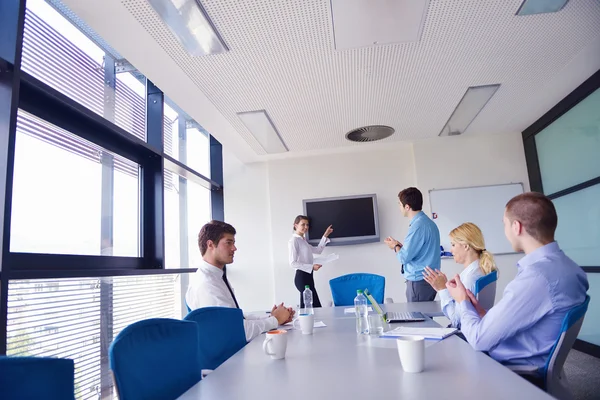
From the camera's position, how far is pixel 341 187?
19.4 feet

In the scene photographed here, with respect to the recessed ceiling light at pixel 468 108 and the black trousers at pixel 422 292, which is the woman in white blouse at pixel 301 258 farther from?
the recessed ceiling light at pixel 468 108

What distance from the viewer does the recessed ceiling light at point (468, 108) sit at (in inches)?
157

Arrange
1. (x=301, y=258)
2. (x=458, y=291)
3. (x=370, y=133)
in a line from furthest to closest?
(x=301, y=258) → (x=370, y=133) → (x=458, y=291)

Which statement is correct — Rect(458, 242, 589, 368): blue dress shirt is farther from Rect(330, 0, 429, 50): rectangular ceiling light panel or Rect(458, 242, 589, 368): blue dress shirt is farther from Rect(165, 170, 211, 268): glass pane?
Rect(165, 170, 211, 268): glass pane

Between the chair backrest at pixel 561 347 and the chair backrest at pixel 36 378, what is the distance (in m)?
1.53

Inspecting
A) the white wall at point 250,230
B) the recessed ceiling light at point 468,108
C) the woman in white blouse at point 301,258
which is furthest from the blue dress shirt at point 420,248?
the white wall at point 250,230

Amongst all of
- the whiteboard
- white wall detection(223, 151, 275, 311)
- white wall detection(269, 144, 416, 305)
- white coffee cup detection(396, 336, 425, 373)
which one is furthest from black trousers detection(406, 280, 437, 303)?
white wall detection(223, 151, 275, 311)

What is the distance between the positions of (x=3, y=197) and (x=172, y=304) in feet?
8.77

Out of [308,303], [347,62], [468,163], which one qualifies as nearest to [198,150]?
[308,303]

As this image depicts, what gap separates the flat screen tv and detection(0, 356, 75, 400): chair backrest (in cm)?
490

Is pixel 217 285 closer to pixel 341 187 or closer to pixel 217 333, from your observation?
pixel 217 333

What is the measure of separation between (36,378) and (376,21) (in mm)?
2604

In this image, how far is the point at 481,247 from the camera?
2553 millimetres

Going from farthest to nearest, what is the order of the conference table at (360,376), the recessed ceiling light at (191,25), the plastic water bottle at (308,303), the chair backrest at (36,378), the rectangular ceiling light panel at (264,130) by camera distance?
the rectangular ceiling light panel at (264,130) → the plastic water bottle at (308,303) → the recessed ceiling light at (191,25) → the conference table at (360,376) → the chair backrest at (36,378)
